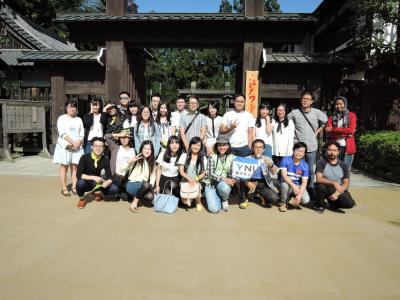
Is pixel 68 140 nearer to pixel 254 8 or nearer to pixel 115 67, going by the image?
pixel 115 67

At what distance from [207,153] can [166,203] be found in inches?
49.8

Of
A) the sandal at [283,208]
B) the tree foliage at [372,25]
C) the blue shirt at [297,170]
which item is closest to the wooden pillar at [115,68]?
the blue shirt at [297,170]

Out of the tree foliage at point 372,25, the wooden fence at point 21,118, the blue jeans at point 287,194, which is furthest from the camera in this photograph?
the wooden fence at point 21,118

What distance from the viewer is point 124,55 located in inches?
337

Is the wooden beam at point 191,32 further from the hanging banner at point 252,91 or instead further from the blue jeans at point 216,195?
the blue jeans at point 216,195

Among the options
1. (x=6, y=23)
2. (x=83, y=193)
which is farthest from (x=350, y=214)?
(x=6, y=23)

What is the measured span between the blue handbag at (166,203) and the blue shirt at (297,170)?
1858mm

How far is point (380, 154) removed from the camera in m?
7.87

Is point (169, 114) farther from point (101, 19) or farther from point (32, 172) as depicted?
point (32, 172)

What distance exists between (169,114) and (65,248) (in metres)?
3.14

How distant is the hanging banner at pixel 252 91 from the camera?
27.5ft

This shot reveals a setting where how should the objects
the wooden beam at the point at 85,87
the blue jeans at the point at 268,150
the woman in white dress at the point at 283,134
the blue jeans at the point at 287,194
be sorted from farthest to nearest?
the wooden beam at the point at 85,87 → the blue jeans at the point at 268,150 → the woman in white dress at the point at 283,134 → the blue jeans at the point at 287,194

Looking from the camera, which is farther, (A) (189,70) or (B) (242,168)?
(A) (189,70)

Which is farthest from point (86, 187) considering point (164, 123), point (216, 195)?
point (216, 195)
